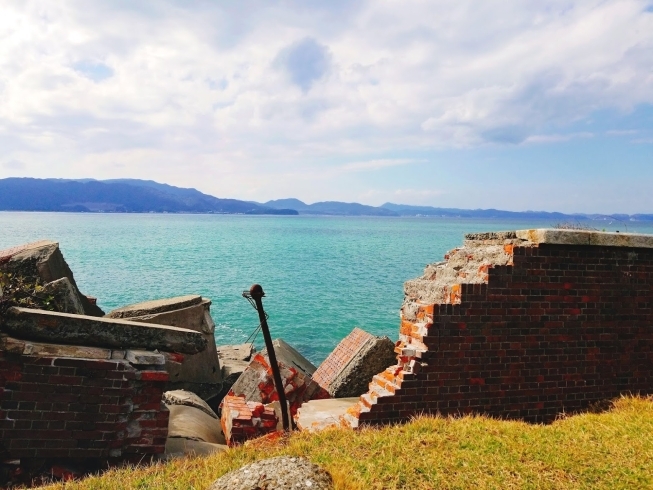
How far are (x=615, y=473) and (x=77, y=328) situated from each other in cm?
511

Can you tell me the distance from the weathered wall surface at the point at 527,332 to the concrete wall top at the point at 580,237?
0.04 ft

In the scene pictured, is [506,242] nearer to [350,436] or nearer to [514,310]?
[514,310]

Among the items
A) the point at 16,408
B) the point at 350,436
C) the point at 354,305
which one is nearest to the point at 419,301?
the point at 350,436

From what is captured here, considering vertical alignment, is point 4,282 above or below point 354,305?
above

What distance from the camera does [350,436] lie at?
515 cm

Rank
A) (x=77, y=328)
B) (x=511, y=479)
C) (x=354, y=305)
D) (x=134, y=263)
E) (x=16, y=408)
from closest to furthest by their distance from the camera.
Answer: (x=511, y=479) → (x=16, y=408) → (x=77, y=328) → (x=354, y=305) → (x=134, y=263)

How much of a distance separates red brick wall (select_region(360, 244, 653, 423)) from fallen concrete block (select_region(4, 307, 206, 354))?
2276mm

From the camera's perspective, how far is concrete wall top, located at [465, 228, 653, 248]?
5.95m

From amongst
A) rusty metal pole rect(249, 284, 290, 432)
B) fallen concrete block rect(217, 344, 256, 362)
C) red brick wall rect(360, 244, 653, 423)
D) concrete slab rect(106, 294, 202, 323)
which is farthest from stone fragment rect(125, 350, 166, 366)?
fallen concrete block rect(217, 344, 256, 362)

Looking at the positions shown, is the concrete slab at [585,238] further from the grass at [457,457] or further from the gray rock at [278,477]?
the gray rock at [278,477]

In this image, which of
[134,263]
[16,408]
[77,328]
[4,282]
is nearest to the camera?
[16,408]

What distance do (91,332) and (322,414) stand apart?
3.00m

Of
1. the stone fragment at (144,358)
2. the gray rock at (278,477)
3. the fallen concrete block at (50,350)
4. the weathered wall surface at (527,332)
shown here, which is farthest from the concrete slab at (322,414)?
the fallen concrete block at (50,350)

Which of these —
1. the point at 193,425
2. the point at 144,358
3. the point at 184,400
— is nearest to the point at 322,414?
the point at 193,425
